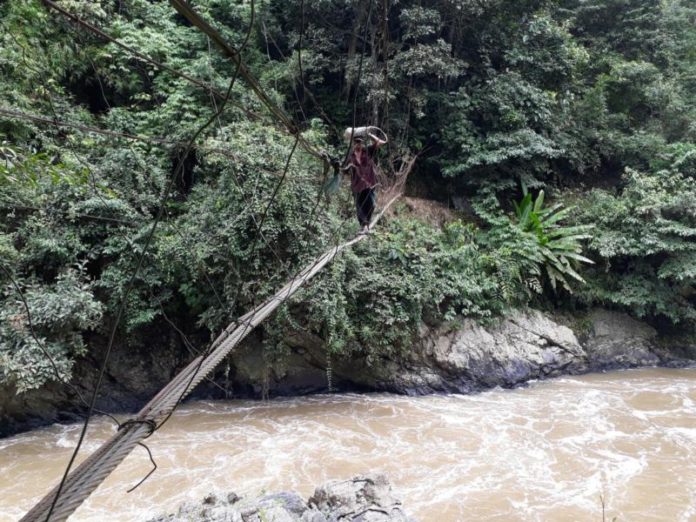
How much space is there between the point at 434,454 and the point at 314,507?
165 cm

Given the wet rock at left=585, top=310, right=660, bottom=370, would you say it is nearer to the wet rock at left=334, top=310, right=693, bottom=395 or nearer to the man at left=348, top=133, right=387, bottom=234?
the wet rock at left=334, top=310, right=693, bottom=395

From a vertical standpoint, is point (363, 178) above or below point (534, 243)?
above

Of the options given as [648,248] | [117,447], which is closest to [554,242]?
[648,248]

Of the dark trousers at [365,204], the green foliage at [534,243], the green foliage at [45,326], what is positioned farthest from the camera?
the green foliage at [534,243]

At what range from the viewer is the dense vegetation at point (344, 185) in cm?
397

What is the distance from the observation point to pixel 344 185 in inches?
218

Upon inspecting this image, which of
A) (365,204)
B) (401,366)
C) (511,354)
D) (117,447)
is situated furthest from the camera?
(511,354)

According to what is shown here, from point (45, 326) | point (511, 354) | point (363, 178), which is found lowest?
point (511, 354)

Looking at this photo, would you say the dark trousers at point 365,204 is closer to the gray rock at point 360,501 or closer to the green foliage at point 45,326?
the gray rock at point 360,501

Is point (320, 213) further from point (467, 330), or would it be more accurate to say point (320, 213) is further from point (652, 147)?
point (652, 147)

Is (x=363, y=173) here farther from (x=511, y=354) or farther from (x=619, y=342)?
(x=619, y=342)

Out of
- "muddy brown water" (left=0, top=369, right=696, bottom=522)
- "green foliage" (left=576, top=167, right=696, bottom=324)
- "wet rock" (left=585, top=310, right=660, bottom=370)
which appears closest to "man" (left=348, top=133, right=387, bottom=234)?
"muddy brown water" (left=0, top=369, right=696, bottom=522)

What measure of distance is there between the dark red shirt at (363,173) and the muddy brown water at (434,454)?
2173 millimetres

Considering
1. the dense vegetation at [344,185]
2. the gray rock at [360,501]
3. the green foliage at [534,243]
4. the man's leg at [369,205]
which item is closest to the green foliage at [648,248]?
the dense vegetation at [344,185]
